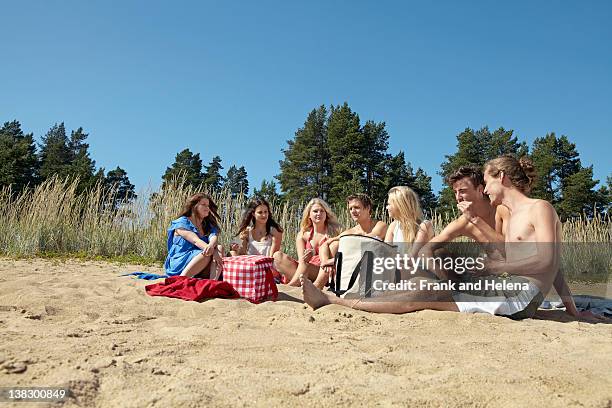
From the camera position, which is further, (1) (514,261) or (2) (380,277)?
(2) (380,277)

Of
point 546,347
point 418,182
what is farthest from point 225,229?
point 418,182

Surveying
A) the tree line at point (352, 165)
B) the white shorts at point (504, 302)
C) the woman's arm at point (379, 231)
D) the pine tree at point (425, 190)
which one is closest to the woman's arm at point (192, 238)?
the woman's arm at point (379, 231)

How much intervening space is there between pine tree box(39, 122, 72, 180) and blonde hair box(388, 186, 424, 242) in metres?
30.6

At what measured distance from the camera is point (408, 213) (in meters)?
3.33

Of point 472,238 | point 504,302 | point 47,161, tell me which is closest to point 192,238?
point 472,238

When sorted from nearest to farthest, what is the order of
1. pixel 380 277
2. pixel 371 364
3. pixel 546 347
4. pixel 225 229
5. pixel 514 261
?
pixel 371 364, pixel 546 347, pixel 514 261, pixel 380 277, pixel 225 229

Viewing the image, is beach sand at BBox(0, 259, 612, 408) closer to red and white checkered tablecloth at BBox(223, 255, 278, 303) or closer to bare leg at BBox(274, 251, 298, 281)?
red and white checkered tablecloth at BBox(223, 255, 278, 303)

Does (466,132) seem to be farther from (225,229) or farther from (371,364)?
(371,364)

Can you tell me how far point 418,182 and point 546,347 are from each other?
30148 mm

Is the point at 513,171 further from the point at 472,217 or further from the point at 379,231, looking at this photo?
the point at 379,231

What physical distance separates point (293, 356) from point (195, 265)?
2.12 meters

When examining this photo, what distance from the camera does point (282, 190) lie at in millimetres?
33344

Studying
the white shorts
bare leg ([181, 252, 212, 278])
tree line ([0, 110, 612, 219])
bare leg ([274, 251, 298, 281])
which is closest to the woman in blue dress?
bare leg ([181, 252, 212, 278])

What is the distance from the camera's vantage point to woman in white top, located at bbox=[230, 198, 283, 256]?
4551mm
